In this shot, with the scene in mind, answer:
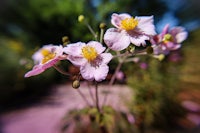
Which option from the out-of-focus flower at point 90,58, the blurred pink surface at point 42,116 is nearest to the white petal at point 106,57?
the out-of-focus flower at point 90,58

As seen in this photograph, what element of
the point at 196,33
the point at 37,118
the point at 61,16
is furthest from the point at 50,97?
the point at 196,33

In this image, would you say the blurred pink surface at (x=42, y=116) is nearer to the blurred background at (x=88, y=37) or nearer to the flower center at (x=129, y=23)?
the blurred background at (x=88, y=37)

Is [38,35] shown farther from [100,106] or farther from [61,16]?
[100,106]

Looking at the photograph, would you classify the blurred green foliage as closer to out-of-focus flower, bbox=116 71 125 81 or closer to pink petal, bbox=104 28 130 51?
out-of-focus flower, bbox=116 71 125 81

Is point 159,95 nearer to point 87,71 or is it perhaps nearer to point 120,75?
point 120,75

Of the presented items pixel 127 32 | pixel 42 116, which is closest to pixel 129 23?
pixel 127 32

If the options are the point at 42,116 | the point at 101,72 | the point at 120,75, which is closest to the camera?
the point at 101,72
